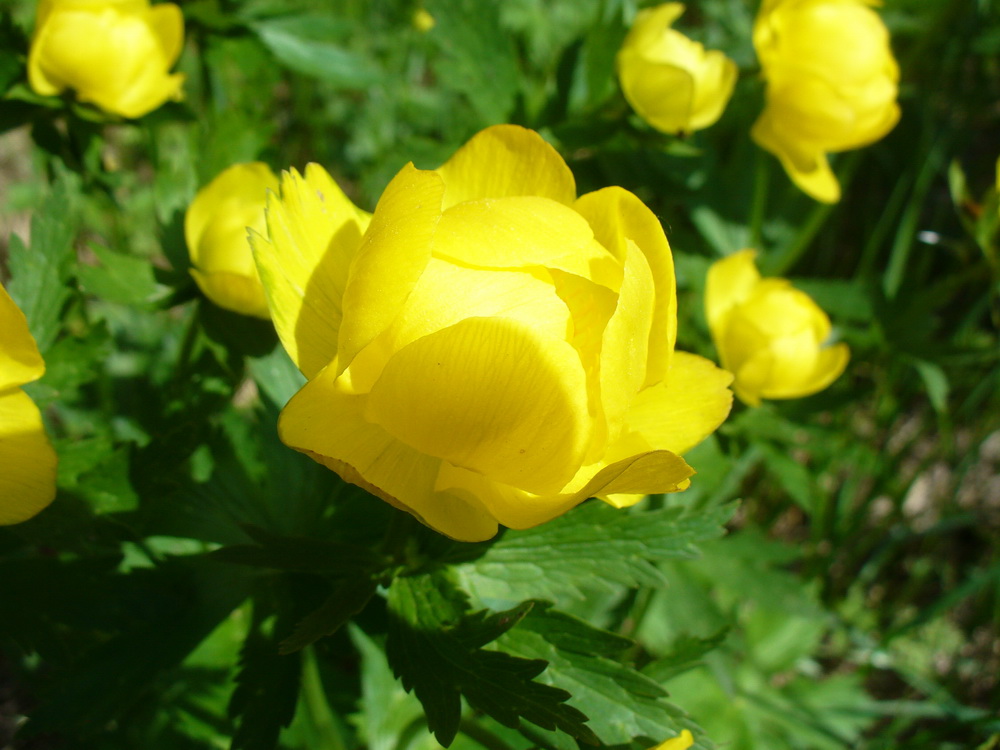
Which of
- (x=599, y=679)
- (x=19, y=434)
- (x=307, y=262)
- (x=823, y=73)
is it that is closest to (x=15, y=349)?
(x=19, y=434)

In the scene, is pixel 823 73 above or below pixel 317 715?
above

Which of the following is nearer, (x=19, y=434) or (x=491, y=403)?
(x=491, y=403)

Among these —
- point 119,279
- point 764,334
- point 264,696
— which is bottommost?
point 264,696

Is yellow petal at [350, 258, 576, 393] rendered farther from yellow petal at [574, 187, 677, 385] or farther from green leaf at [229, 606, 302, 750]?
green leaf at [229, 606, 302, 750]

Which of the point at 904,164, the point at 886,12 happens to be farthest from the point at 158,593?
the point at 904,164

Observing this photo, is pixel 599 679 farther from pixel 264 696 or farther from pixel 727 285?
pixel 727 285

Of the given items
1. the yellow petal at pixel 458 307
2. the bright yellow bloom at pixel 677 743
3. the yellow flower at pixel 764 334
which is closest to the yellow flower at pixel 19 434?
the yellow petal at pixel 458 307

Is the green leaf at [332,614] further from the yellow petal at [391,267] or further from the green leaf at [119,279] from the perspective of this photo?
the green leaf at [119,279]

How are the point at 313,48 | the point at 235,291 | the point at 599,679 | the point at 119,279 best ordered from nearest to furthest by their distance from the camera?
the point at 599,679 < the point at 235,291 < the point at 119,279 < the point at 313,48
